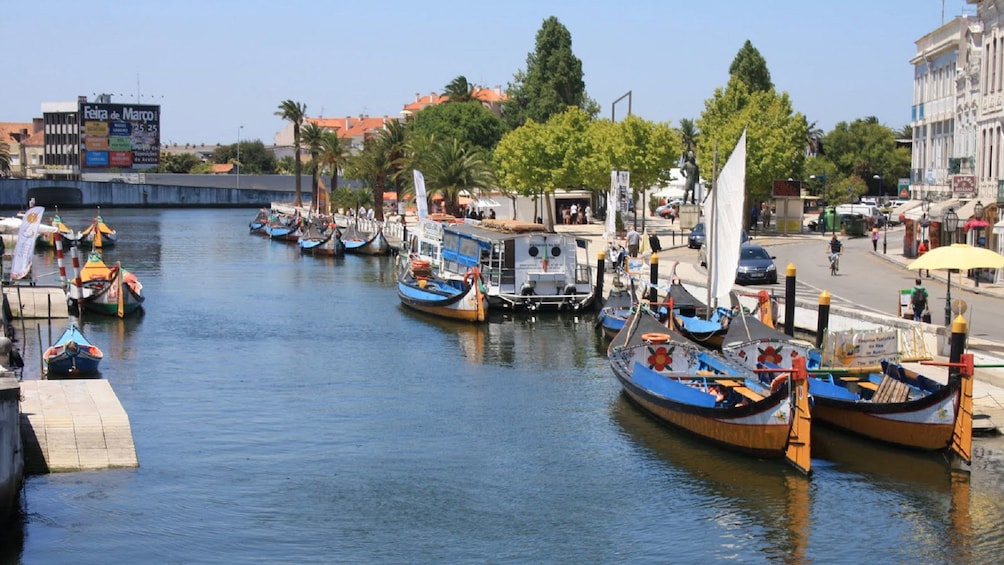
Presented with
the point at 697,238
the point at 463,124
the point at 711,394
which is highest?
the point at 463,124

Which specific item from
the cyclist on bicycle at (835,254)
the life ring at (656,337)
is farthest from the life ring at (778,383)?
the cyclist on bicycle at (835,254)

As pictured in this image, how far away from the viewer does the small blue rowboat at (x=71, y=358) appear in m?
34.8

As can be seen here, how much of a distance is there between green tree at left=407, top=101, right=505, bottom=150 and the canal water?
82.4 metres

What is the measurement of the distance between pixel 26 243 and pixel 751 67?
220ft

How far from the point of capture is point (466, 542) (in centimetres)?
2177

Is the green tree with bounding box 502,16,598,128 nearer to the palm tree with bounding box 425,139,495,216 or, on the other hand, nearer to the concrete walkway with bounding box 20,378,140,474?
the palm tree with bounding box 425,139,495,216

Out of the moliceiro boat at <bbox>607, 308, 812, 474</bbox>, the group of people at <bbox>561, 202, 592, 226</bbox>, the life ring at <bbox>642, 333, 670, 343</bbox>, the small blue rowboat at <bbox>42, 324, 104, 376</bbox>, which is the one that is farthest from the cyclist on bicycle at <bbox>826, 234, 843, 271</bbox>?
the group of people at <bbox>561, 202, 592, 226</bbox>

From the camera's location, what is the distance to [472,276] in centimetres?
4791

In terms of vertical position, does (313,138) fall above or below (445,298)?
above

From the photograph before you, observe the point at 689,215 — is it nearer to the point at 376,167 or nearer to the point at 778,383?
the point at 376,167

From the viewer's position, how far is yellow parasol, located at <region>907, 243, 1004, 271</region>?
3086 centimetres

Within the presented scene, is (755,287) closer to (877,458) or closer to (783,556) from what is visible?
(877,458)

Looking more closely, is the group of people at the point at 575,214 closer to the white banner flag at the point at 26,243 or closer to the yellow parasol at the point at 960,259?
the white banner flag at the point at 26,243

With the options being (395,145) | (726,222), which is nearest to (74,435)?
(726,222)
